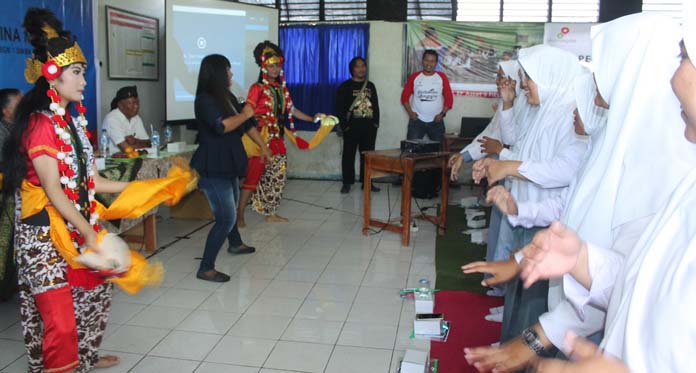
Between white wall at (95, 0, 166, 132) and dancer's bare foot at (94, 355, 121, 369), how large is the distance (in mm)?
2903

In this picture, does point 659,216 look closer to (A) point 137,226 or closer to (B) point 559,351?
(B) point 559,351

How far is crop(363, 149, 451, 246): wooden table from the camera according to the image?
5.10 metres

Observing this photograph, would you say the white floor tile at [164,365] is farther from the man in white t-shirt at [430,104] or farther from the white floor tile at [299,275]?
the man in white t-shirt at [430,104]

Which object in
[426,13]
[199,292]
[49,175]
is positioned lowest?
[199,292]

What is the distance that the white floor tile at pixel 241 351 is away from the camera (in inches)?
118

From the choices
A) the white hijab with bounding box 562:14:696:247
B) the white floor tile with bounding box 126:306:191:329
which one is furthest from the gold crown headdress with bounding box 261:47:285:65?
the white hijab with bounding box 562:14:696:247

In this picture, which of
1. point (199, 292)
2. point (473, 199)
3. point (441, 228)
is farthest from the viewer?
point (473, 199)

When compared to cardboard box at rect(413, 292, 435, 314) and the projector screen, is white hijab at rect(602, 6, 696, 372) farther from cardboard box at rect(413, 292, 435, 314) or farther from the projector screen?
A: the projector screen

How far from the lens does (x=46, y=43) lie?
8.12 feet

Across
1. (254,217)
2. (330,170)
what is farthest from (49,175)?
(330,170)

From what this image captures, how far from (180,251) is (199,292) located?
1011 millimetres

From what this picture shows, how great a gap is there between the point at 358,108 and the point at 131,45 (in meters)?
2.89

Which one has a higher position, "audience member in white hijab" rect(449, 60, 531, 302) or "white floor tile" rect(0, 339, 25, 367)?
"audience member in white hijab" rect(449, 60, 531, 302)

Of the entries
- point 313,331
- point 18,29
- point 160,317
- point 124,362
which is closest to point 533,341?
point 313,331
